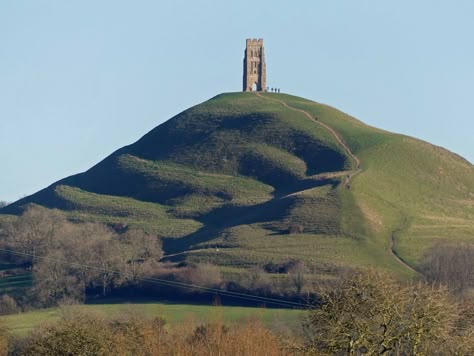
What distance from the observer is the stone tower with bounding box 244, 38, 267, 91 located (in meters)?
190

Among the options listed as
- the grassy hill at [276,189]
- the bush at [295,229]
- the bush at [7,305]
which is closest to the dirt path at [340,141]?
the grassy hill at [276,189]

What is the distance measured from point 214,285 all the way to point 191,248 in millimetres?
22436

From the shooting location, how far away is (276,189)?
530 feet

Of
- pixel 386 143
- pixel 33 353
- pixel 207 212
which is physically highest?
pixel 386 143

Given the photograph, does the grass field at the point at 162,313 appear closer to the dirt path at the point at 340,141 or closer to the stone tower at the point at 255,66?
the dirt path at the point at 340,141

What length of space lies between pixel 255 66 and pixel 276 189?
37.1 meters

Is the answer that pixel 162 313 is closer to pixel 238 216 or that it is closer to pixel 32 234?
pixel 32 234

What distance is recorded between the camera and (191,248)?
5221 inches

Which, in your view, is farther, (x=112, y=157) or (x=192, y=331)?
(x=112, y=157)

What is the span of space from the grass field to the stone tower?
93.2 meters

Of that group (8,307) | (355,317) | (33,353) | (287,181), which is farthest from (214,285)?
(355,317)

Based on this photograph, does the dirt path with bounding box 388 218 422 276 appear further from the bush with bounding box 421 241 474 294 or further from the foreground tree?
the foreground tree

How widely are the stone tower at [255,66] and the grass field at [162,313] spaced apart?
93.2 m

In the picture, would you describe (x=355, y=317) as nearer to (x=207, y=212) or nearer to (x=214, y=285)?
(x=214, y=285)
